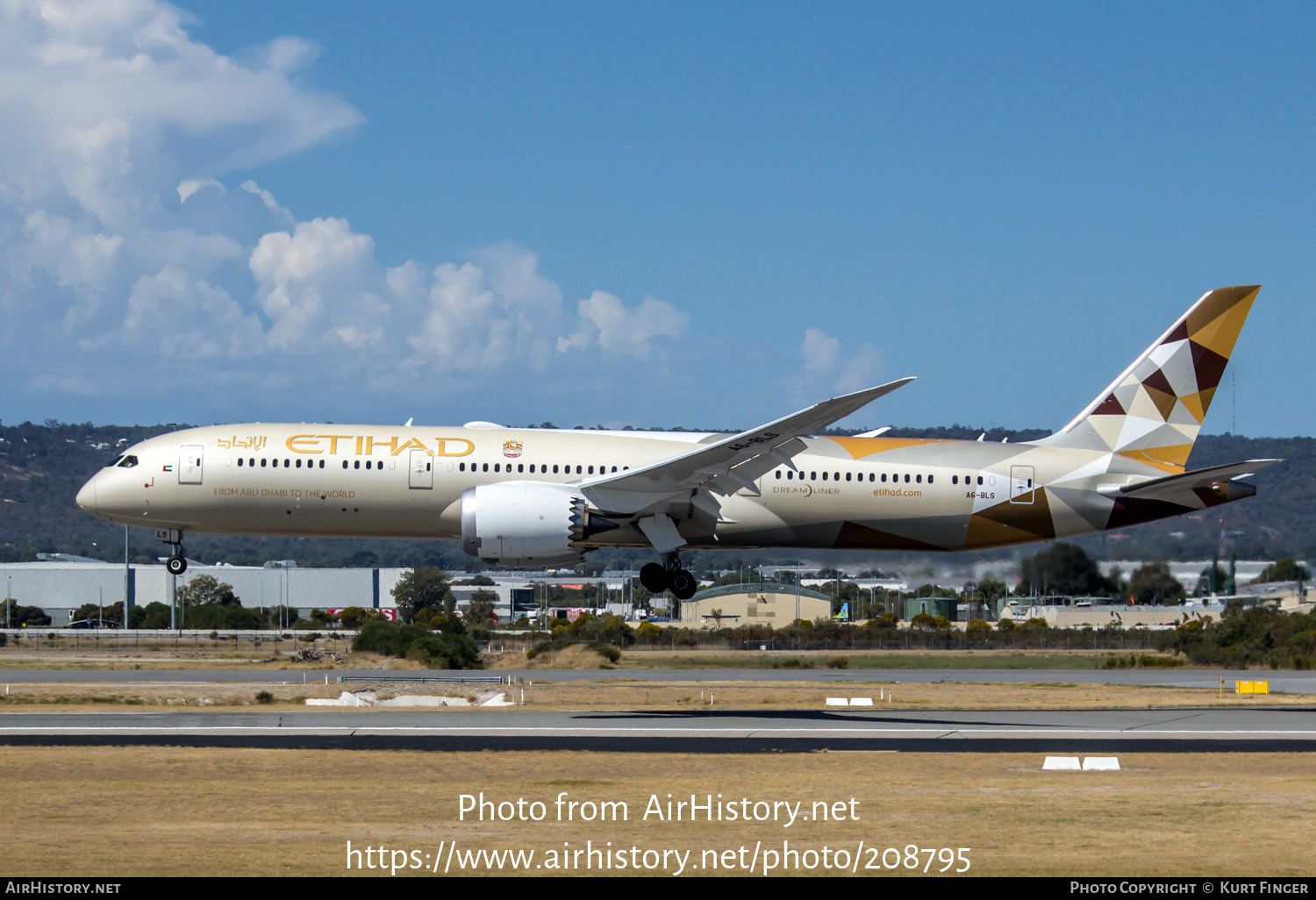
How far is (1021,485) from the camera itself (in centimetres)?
3180

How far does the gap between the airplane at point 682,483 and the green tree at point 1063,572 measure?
26.4 feet

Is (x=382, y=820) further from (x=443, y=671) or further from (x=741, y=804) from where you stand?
(x=443, y=671)

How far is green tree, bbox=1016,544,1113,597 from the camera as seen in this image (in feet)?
132

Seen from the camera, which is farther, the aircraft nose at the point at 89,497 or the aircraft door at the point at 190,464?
the aircraft nose at the point at 89,497

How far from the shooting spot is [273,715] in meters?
27.8

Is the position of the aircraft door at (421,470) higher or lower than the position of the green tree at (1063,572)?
higher

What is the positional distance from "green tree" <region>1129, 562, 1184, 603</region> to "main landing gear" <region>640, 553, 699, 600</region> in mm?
17647

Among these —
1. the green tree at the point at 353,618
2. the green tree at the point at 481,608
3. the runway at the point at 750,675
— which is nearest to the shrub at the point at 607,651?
the runway at the point at 750,675

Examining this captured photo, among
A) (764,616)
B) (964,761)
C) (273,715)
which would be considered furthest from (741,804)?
(764,616)

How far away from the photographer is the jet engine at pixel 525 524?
28.0 m

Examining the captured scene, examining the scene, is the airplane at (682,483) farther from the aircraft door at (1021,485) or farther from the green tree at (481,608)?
the green tree at (481,608)

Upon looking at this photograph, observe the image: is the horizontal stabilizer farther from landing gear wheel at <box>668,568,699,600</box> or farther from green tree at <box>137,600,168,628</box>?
green tree at <box>137,600,168,628</box>

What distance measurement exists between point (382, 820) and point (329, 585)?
114 meters

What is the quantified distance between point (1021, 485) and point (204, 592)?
316ft
